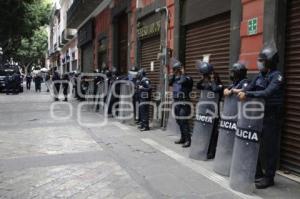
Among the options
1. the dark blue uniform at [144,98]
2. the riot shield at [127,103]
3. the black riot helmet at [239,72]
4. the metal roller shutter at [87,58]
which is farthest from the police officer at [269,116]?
the metal roller shutter at [87,58]

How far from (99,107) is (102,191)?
11.5 meters

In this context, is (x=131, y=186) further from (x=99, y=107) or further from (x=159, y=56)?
(x=99, y=107)

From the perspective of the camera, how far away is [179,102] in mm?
9648

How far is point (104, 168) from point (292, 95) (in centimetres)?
296

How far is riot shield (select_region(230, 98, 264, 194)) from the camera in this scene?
237 inches

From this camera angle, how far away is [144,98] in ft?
39.9

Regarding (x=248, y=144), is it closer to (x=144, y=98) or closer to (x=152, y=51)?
(x=144, y=98)

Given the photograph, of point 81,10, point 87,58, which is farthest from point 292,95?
point 87,58

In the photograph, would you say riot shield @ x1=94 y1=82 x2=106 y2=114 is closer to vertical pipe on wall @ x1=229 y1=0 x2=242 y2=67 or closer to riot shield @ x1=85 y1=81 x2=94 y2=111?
riot shield @ x1=85 y1=81 x2=94 y2=111

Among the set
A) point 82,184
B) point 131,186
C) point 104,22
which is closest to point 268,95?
point 131,186

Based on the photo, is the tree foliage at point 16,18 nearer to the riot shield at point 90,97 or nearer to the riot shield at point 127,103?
the riot shield at point 90,97

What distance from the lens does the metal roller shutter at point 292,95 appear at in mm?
6839

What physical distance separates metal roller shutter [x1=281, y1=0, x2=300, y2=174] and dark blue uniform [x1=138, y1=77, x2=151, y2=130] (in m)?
5.39

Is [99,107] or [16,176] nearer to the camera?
[16,176]
